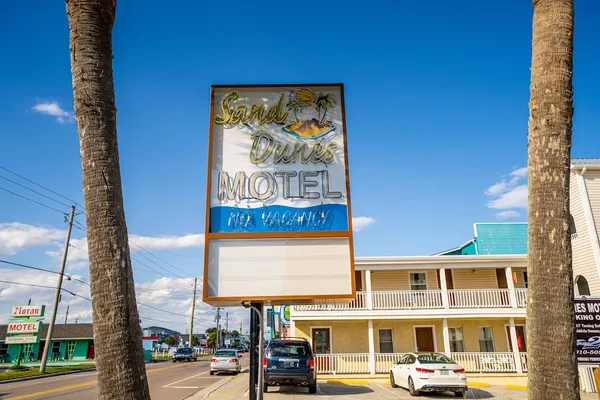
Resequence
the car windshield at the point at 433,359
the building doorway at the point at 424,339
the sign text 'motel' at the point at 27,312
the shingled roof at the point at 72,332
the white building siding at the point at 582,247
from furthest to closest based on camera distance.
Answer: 1. the shingled roof at the point at 72,332
2. the sign text 'motel' at the point at 27,312
3. the building doorway at the point at 424,339
4. the white building siding at the point at 582,247
5. the car windshield at the point at 433,359

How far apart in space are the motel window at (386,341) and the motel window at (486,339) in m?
4.84

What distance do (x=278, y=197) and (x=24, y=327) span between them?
127 ft

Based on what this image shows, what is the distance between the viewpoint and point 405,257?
21.8 meters

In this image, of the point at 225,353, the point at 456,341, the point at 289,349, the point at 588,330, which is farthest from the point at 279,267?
the point at 225,353

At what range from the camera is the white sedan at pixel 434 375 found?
44.2 ft

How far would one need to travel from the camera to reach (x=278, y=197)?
561 cm

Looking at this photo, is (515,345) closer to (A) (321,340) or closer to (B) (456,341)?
(B) (456,341)

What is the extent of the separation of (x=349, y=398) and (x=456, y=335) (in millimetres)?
11680

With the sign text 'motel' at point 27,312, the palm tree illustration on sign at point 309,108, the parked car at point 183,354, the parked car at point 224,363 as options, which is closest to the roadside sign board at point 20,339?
the sign text 'motel' at point 27,312

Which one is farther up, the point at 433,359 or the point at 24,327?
the point at 24,327

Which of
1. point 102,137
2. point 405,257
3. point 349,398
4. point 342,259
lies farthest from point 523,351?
point 102,137

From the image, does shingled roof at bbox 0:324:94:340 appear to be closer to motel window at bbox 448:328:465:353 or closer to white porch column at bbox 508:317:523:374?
motel window at bbox 448:328:465:353

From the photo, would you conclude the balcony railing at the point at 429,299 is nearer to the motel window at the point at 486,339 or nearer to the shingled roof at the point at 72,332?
the motel window at the point at 486,339

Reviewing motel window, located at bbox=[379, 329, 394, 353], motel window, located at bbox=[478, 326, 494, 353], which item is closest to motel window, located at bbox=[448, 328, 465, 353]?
motel window, located at bbox=[478, 326, 494, 353]
